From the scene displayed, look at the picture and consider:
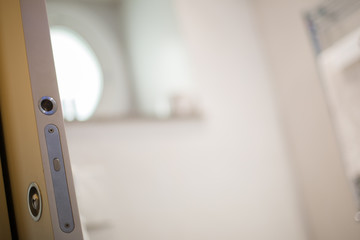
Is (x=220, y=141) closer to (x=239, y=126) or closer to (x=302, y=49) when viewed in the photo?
(x=239, y=126)

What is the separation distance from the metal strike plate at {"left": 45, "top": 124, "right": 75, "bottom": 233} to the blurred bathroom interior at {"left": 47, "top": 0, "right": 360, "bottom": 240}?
79 centimetres

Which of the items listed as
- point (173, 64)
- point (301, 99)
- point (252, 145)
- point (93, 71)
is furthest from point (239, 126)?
point (93, 71)

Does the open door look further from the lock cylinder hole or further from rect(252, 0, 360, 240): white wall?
rect(252, 0, 360, 240): white wall

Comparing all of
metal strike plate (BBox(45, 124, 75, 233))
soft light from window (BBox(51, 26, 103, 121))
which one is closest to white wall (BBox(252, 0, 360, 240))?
soft light from window (BBox(51, 26, 103, 121))

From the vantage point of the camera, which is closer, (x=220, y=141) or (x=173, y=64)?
(x=220, y=141)

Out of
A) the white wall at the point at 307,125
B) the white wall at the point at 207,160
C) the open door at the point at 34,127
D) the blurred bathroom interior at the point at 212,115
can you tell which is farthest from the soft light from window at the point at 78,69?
the open door at the point at 34,127

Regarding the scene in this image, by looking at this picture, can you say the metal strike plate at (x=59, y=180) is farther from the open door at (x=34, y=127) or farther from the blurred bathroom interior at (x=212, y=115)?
the blurred bathroom interior at (x=212, y=115)

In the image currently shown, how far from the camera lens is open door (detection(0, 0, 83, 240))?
42 centimetres

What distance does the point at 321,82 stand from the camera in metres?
1.52

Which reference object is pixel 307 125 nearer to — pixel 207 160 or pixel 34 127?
pixel 207 160

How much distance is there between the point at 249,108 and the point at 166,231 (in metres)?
0.76

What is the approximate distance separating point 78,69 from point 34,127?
135 centimetres

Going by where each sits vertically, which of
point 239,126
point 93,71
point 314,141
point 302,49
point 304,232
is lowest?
point 304,232

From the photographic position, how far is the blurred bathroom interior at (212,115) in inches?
50.5
